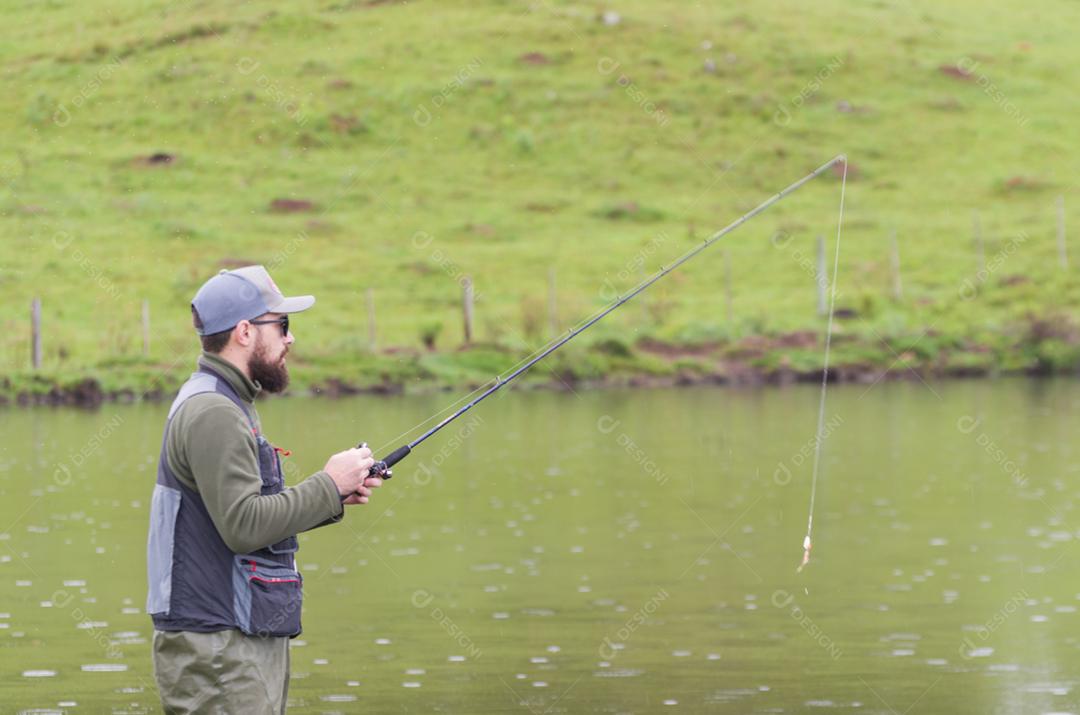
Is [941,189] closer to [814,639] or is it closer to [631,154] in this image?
[631,154]

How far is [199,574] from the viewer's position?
20.3 feet

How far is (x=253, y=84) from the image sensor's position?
7375cm

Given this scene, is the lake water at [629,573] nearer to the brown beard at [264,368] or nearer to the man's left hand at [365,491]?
the man's left hand at [365,491]

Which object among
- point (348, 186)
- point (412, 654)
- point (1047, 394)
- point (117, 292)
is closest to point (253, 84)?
point (348, 186)

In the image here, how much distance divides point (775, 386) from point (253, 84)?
125 feet

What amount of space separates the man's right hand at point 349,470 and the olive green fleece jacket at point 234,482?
0.04m

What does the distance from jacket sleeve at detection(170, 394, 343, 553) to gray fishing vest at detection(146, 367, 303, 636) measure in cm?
9

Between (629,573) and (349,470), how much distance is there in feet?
33.9

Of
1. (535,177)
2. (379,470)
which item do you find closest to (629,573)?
(379,470)

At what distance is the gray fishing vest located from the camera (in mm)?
6176

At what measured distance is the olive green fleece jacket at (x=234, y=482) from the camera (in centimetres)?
605

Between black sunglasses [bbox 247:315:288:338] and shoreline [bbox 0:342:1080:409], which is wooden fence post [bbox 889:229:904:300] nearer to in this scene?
shoreline [bbox 0:342:1080:409]

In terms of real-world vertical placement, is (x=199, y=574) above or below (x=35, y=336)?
above

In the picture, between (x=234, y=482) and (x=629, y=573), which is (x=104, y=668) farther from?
(x=234, y=482)
